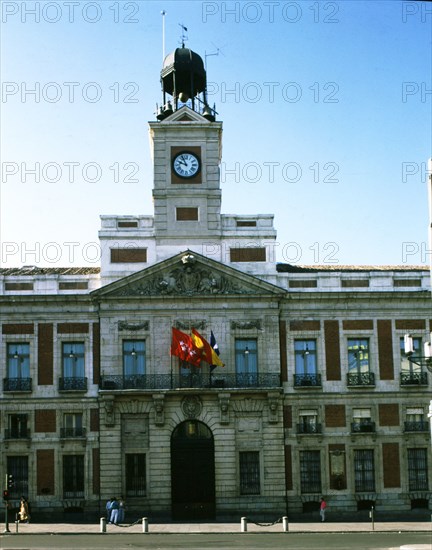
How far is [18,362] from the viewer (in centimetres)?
4694

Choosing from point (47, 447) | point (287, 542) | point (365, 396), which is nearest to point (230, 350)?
point (365, 396)

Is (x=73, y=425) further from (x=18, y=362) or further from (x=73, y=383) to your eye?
(x=18, y=362)

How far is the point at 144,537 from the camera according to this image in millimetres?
36750

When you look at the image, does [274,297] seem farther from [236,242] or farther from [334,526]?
[334,526]

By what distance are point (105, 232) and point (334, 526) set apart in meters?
18.7

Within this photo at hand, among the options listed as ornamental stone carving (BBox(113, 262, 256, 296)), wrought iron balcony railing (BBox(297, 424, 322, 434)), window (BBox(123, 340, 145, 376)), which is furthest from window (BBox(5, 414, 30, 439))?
wrought iron balcony railing (BBox(297, 424, 322, 434))

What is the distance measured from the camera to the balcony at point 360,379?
155ft

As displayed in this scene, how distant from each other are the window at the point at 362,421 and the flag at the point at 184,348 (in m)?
8.66

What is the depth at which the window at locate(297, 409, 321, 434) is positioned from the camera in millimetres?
46781

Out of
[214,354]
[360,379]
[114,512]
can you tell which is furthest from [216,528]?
[360,379]

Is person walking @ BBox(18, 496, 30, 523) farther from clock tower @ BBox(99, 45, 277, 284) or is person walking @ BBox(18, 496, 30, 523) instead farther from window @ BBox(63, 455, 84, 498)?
clock tower @ BBox(99, 45, 277, 284)

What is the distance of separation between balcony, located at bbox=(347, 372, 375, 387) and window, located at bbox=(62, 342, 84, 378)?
1371 centimetres

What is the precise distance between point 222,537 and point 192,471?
1011cm

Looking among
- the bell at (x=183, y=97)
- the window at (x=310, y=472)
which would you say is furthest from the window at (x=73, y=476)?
the bell at (x=183, y=97)
